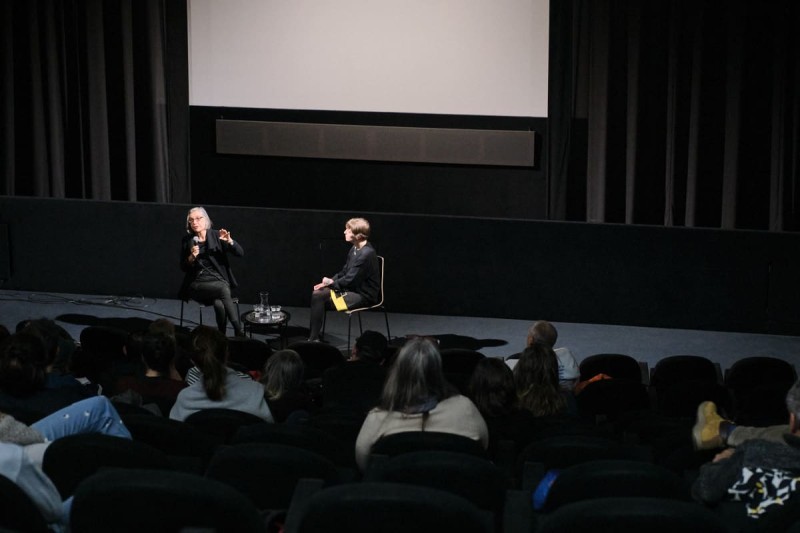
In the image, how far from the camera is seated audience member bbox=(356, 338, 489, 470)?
440cm

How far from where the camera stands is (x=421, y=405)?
4441 millimetres

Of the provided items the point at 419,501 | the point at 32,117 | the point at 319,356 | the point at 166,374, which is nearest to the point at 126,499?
the point at 419,501

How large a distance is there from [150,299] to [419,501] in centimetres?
797

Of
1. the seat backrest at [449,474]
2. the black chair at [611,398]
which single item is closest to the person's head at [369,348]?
the black chair at [611,398]

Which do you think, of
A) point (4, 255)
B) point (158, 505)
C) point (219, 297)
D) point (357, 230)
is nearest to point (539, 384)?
point (158, 505)

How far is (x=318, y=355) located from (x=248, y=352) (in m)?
0.46

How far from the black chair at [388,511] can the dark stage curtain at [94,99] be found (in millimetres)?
9113

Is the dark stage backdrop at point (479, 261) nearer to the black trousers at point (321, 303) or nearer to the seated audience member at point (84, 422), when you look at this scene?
the black trousers at point (321, 303)

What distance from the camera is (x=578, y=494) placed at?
334cm

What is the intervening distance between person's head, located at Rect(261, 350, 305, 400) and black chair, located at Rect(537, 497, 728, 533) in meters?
2.98

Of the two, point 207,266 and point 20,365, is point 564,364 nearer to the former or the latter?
point 20,365

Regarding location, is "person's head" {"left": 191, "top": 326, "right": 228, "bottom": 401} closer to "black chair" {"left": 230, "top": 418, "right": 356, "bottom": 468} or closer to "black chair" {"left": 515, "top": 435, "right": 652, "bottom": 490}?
"black chair" {"left": 230, "top": 418, "right": 356, "bottom": 468}

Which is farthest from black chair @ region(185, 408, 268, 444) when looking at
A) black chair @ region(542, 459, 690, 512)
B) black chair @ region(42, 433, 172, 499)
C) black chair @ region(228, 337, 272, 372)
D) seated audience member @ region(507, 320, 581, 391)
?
black chair @ region(228, 337, 272, 372)

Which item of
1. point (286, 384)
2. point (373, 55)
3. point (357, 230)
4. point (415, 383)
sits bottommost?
point (286, 384)
